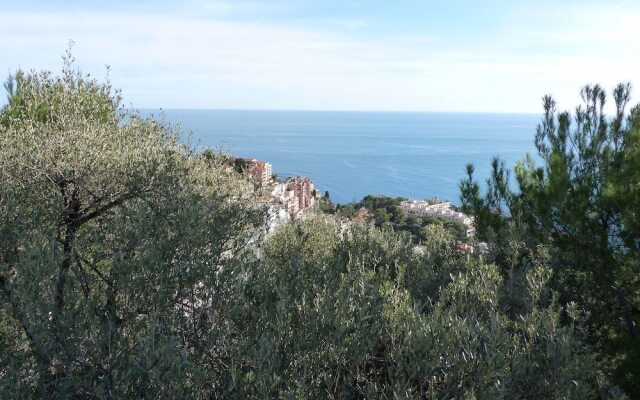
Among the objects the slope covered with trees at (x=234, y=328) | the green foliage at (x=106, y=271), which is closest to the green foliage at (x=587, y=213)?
the slope covered with trees at (x=234, y=328)

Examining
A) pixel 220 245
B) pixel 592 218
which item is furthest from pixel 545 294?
pixel 220 245

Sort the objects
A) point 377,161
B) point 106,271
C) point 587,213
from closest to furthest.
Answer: point 106,271 → point 587,213 → point 377,161

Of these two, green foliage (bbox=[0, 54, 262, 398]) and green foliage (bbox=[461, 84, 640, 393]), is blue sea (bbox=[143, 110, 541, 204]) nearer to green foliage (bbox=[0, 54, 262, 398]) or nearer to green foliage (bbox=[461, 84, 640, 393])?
green foliage (bbox=[461, 84, 640, 393])

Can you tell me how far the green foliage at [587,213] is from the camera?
21.0ft

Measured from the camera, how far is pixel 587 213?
281 inches

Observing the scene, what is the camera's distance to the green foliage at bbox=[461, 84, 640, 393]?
21.0 feet

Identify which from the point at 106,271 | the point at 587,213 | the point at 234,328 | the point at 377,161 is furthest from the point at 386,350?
the point at 377,161

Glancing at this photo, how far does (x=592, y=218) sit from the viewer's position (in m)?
7.03

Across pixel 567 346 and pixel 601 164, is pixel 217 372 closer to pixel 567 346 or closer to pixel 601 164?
pixel 567 346

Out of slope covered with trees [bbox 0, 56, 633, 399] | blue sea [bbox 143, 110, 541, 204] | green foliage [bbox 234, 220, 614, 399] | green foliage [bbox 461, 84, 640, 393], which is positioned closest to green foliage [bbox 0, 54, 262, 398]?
slope covered with trees [bbox 0, 56, 633, 399]

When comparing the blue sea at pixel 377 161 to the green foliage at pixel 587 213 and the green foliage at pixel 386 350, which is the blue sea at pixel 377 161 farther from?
the green foliage at pixel 386 350

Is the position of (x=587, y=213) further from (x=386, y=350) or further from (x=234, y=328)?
(x=234, y=328)

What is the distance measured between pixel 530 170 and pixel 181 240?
624 centimetres

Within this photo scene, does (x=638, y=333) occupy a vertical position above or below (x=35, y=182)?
below
